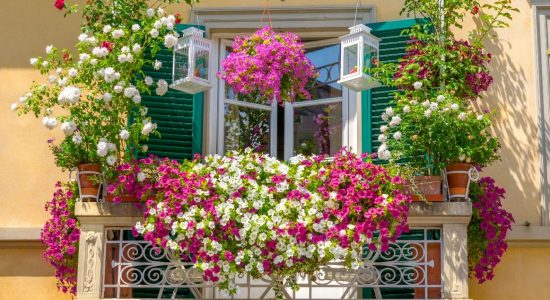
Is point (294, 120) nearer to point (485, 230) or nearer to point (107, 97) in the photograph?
point (107, 97)

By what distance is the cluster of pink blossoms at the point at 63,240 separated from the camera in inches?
314

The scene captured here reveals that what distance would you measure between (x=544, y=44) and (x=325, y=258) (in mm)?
3222

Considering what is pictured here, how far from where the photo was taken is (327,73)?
9.20 m

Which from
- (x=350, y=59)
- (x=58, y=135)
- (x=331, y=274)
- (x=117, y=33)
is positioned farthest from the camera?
(x=58, y=135)

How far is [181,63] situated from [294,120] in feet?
4.68

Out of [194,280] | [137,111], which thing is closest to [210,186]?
[194,280]

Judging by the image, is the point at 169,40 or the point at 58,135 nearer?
the point at 169,40

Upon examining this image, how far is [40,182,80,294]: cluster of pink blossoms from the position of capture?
7.98 metres

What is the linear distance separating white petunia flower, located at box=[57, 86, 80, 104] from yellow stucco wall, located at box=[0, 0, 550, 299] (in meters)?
1.60

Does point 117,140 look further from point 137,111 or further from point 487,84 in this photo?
point 487,84

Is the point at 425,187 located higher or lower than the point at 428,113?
lower

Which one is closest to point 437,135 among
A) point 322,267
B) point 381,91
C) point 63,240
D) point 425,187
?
point 425,187

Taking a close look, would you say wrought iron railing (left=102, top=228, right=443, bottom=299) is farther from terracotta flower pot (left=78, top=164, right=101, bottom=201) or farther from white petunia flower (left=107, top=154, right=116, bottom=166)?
white petunia flower (left=107, top=154, right=116, bottom=166)

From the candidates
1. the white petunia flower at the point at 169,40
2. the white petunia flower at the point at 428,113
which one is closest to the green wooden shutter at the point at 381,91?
the white petunia flower at the point at 428,113
